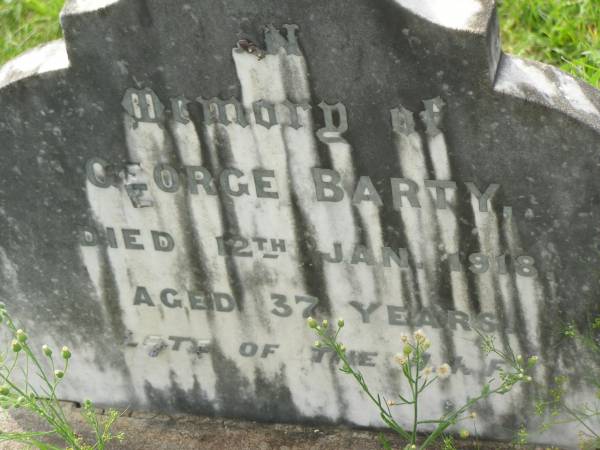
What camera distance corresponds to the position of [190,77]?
2.94m

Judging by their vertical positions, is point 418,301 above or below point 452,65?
below

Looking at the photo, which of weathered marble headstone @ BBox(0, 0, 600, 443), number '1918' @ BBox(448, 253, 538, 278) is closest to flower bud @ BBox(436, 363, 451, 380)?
weathered marble headstone @ BBox(0, 0, 600, 443)

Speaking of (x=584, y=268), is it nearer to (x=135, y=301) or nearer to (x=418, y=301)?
(x=418, y=301)

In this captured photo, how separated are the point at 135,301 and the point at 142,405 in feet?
1.45

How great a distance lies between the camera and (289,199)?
3.12 metres

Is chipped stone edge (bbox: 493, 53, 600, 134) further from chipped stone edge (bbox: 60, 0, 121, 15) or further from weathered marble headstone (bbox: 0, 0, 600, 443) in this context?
chipped stone edge (bbox: 60, 0, 121, 15)

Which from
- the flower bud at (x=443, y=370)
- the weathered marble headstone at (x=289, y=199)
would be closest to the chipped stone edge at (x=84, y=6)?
the weathered marble headstone at (x=289, y=199)

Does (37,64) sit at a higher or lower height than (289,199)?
higher

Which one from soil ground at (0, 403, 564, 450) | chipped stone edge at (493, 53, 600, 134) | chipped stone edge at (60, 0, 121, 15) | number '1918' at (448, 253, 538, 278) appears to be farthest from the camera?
soil ground at (0, 403, 564, 450)

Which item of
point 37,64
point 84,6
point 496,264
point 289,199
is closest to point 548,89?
point 496,264

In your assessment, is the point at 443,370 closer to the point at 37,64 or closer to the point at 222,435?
the point at 222,435

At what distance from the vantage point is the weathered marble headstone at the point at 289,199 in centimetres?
279

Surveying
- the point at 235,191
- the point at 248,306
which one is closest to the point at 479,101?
the point at 235,191

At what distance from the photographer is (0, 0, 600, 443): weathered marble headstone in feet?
9.16
